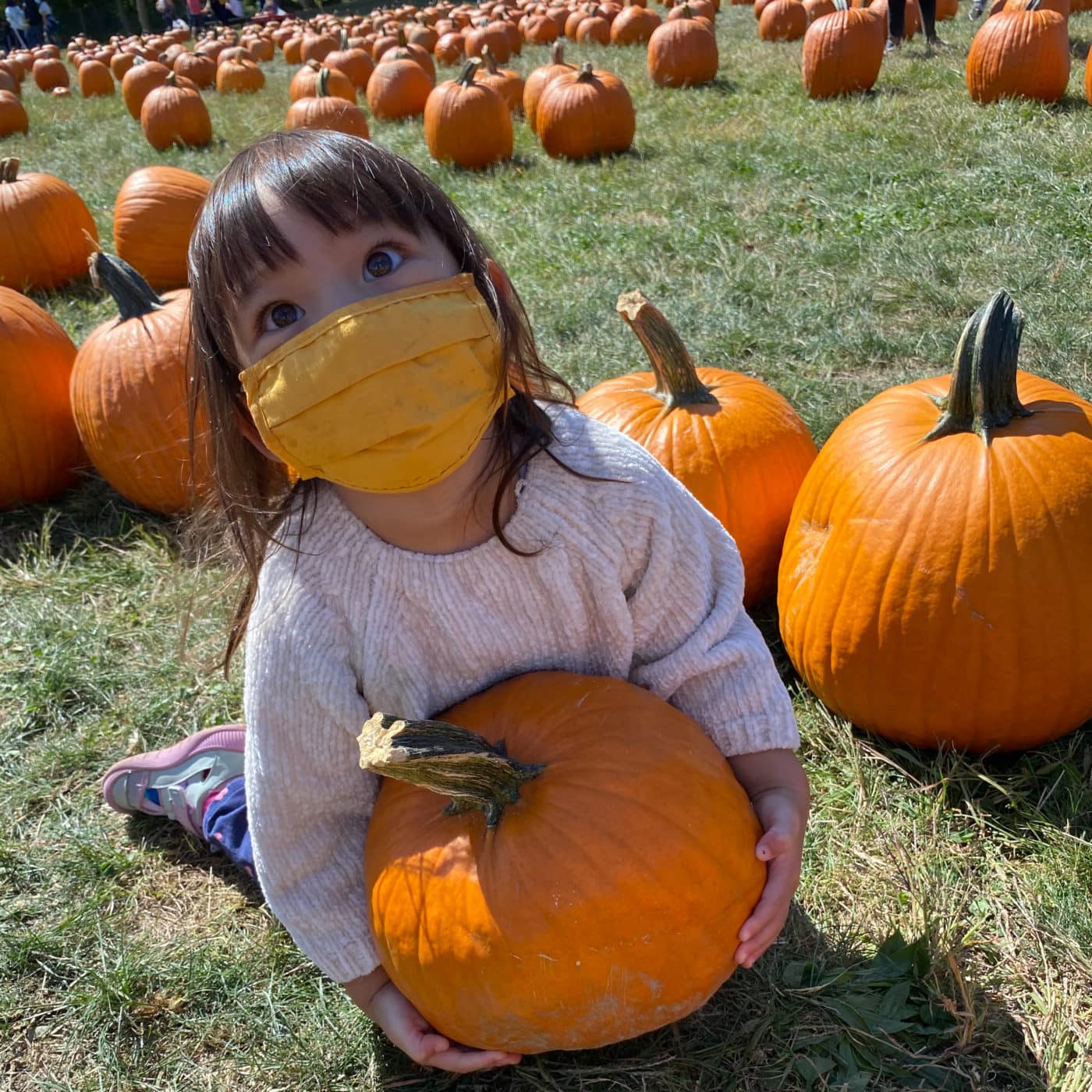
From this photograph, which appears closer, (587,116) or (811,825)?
(811,825)

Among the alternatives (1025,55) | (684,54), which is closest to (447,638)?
(1025,55)

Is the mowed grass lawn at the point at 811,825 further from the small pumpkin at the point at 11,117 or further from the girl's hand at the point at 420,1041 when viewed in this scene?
the small pumpkin at the point at 11,117

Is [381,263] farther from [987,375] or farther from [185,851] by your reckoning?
[185,851]

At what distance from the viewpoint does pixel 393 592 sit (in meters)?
1.77

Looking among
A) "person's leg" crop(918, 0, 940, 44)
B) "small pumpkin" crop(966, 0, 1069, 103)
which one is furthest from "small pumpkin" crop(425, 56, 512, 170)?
"person's leg" crop(918, 0, 940, 44)

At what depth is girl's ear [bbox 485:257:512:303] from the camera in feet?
5.60

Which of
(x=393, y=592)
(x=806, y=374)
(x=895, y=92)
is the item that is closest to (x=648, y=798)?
(x=393, y=592)

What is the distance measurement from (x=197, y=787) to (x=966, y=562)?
1895mm

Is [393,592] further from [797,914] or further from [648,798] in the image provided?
[797,914]

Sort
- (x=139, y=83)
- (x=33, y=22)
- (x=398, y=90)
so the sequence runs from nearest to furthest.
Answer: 1. (x=398, y=90)
2. (x=139, y=83)
3. (x=33, y=22)

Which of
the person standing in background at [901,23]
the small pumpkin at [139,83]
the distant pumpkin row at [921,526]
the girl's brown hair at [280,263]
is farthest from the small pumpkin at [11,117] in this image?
the girl's brown hair at [280,263]

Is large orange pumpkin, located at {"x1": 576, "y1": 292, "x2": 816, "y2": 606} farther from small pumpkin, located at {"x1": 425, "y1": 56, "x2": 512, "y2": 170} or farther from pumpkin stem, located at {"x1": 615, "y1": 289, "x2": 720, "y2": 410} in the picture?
small pumpkin, located at {"x1": 425, "y1": 56, "x2": 512, "y2": 170}

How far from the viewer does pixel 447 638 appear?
71.4 inches

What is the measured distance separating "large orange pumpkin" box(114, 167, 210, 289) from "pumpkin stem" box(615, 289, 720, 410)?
417 cm
